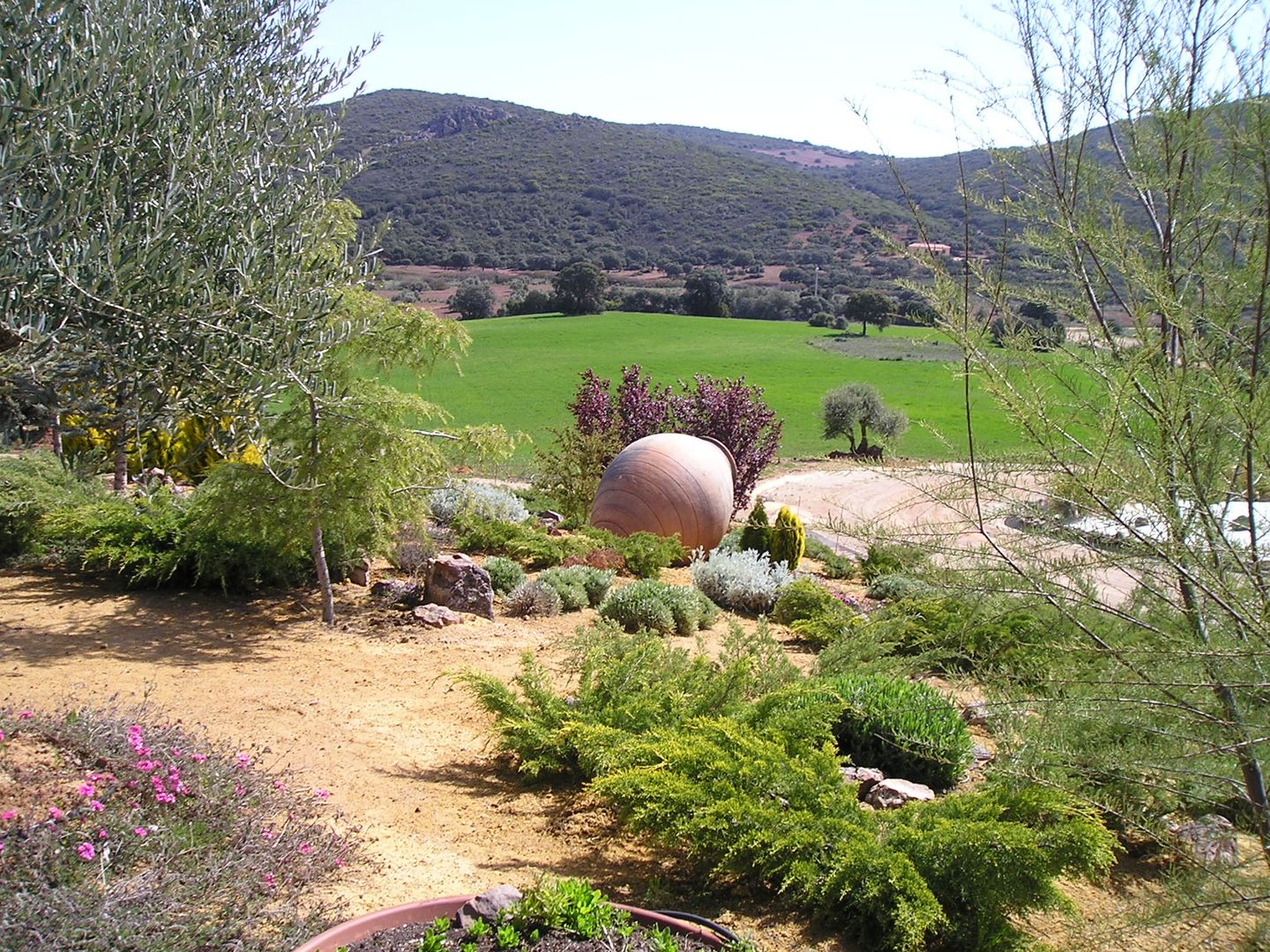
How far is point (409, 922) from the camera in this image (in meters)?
3.24

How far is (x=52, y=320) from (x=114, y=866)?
1911 mm

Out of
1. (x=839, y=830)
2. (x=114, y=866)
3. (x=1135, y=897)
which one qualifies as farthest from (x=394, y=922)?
(x=1135, y=897)

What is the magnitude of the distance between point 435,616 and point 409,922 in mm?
4919

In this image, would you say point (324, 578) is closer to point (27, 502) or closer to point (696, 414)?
point (27, 502)

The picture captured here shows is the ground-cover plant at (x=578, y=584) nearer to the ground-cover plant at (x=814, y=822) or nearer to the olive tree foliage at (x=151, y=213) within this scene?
the ground-cover plant at (x=814, y=822)

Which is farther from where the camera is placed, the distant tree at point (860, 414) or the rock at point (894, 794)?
the distant tree at point (860, 414)

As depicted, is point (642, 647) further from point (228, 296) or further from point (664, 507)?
point (664, 507)

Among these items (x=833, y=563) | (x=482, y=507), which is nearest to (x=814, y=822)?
(x=482, y=507)

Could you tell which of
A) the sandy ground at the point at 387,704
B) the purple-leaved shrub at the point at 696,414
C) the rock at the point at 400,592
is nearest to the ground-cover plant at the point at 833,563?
the purple-leaved shrub at the point at 696,414

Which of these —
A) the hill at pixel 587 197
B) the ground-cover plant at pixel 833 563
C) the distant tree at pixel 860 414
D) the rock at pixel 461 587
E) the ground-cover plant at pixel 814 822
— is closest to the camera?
the ground-cover plant at pixel 814 822

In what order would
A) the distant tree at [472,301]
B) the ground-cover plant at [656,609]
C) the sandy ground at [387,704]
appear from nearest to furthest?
the sandy ground at [387,704] < the ground-cover plant at [656,609] < the distant tree at [472,301]

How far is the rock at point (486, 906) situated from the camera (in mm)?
3182

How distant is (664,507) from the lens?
12.1 metres

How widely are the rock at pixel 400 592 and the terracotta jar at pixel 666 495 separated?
3.69 meters
